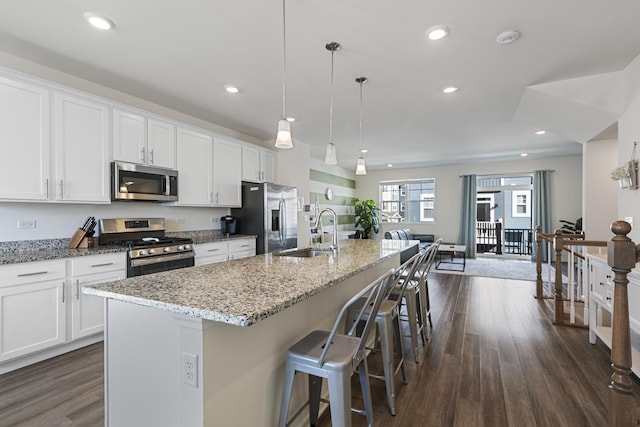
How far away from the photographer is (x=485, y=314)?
3756mm

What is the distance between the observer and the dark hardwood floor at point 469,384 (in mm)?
1873

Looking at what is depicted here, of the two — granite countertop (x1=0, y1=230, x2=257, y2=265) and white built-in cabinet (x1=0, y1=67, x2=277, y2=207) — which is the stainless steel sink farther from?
white built-in cabinet (x1=0, y1=67, x2=277, y2=207)

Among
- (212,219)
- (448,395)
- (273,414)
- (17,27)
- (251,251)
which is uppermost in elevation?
(17,27)

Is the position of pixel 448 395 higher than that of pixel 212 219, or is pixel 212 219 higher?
pixel 212 219

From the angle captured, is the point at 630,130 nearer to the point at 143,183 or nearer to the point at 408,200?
the point at 143,183

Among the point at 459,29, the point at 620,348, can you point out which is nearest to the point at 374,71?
the point at 459,29

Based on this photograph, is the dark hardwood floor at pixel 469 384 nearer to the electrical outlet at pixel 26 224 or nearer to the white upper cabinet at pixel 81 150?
the electrical outlet at pixel 26 224

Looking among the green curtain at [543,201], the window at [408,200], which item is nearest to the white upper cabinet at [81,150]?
the window at [408,200]

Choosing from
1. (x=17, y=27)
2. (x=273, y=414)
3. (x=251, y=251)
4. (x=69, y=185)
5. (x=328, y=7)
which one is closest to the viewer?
(x=273, y=414)

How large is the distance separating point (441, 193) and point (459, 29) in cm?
690

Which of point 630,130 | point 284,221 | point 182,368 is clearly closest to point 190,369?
point 182,368

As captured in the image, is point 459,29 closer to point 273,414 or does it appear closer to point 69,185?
point 273,414

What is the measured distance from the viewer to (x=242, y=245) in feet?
14.5

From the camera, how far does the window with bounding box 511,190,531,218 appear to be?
26.5 ft
